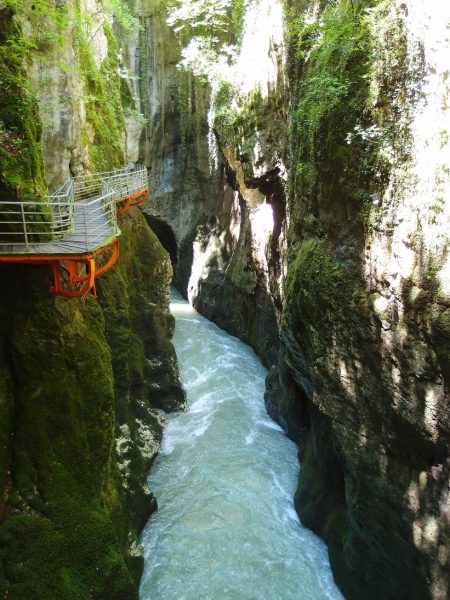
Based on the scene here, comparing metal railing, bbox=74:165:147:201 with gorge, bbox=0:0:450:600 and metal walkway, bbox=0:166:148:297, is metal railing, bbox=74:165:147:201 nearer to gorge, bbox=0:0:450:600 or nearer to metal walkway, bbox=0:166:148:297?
gorge, bbox=0:0:450:600

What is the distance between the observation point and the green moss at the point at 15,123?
759 cm

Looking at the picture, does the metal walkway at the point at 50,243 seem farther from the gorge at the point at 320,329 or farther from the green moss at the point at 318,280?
the green moss at the point at 318,280

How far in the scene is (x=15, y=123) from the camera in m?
7.77

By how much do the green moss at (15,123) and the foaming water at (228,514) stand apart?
28.4 ft

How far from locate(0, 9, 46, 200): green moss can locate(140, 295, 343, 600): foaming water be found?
8.67 m

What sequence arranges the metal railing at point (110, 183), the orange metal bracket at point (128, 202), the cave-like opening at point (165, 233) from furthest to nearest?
the cave-like opening at point (165, 233)
the orange metal bracket at point (128, 202)
the metal railing at point (110, 183)

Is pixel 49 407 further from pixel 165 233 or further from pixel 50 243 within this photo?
pixel 165 233

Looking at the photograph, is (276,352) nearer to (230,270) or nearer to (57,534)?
(230,270)

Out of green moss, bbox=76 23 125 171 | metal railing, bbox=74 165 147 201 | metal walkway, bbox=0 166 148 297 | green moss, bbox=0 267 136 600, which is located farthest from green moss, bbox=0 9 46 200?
green moss, bbox=76 23 125 171

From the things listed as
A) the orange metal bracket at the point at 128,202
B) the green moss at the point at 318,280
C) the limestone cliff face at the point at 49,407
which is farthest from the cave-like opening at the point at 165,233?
the green moss at the point at 318,280

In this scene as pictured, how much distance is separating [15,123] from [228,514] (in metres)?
10.3

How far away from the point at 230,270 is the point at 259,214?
636 centimetres

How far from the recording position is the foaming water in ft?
34.1

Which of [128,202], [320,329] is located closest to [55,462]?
[320,329]
